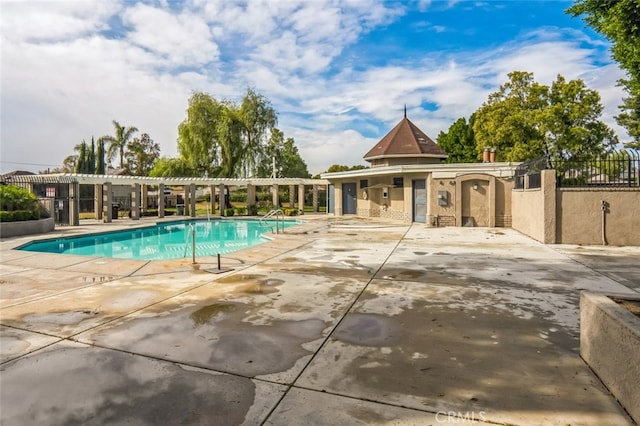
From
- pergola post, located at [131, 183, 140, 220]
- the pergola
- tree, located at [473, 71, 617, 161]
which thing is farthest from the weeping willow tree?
tree, located at [473, 71, 617, 161]

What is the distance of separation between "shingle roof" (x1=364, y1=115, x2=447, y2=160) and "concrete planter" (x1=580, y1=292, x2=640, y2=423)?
2259cm

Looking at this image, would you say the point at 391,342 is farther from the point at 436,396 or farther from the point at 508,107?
the point at 508,107

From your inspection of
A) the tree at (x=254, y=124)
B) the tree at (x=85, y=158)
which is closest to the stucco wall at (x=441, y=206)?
the tree at (x=254, y=124)

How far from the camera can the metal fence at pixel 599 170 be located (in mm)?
10766

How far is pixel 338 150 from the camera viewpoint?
43250 millimetres

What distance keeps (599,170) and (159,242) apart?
58.4ft

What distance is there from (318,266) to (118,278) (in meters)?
4.29

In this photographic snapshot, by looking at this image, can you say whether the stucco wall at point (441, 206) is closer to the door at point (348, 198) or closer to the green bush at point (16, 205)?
the door at point (348, 198)

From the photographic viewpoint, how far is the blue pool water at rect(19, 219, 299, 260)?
13.4m

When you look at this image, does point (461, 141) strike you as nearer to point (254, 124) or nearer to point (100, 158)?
point (254, 124)

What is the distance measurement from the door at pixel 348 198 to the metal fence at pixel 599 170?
14.2 metres

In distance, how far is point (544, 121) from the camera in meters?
25.2

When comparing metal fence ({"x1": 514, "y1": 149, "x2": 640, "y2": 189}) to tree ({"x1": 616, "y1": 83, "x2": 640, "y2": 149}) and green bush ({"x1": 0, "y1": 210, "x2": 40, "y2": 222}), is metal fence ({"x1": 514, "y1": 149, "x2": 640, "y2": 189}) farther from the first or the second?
green bush ({"x1": 0, "y1": 210, "x2": 40, "y2": 222})

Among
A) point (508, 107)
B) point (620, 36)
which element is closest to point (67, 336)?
point (620, 36)
